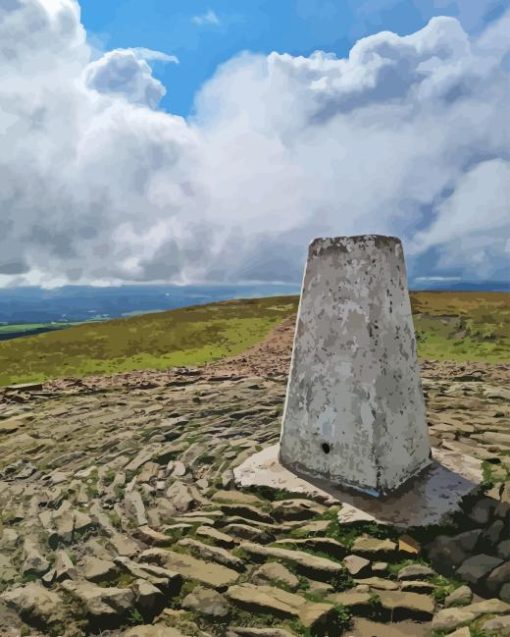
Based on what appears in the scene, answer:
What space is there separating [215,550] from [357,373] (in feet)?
9.58

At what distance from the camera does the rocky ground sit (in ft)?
17.5

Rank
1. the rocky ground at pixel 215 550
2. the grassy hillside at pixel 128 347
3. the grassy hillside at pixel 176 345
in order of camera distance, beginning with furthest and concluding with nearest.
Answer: the grassy hillside at pixel 128 347 → the grassy hillside at pixel 176 345 → the rocky ground at pixel 215 550

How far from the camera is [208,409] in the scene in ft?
41.5

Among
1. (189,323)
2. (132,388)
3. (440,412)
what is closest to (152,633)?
(440,412)

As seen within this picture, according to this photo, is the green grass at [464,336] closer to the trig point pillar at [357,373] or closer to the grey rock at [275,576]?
the trig point pillar at [357,373]

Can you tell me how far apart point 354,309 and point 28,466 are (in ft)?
23.5

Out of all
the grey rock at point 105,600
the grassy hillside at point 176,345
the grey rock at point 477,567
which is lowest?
the grey rock at point 105,600

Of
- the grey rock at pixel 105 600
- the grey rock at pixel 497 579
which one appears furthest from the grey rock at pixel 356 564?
the grey rock at pixel 105 600

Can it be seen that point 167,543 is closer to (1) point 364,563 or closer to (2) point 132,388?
(1) point 364,563

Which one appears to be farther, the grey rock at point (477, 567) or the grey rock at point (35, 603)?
the grey rock at point (477, 567)

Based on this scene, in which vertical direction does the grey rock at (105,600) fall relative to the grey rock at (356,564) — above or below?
below

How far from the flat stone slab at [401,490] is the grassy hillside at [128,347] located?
1467 centimetres

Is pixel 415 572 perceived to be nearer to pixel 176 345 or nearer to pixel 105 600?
pixel 105 600

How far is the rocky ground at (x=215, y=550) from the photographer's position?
17.5 ft
